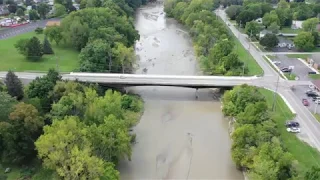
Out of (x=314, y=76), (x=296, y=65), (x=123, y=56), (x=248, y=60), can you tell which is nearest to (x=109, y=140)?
(x=123, y=56)

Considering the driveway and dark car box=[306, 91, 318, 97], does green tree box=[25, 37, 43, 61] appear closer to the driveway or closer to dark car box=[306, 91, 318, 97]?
the driveway

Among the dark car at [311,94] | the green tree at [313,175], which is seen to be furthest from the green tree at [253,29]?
the green tree at [313,175]

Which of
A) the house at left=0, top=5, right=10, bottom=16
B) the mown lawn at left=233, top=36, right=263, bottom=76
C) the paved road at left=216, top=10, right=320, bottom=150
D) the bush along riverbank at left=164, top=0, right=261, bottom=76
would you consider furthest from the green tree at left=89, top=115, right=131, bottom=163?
the house at left=0, top=5, right=10, bottom=16

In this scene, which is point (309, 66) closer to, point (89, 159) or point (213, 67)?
point (213, 67)

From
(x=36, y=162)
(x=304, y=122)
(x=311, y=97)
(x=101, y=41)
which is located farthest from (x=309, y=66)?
(x=36, y=162)

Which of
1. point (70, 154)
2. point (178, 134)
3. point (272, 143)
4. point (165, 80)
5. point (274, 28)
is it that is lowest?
point (178, 134)

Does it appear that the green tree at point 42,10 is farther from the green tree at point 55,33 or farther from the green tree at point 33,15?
the green tree at point 55,33

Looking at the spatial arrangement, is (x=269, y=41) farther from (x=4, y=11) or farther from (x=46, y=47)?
(x=4, y=11)
